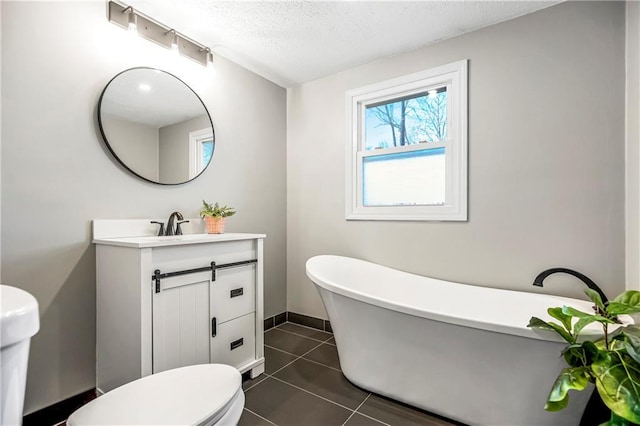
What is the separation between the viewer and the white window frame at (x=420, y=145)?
2117 millimetres

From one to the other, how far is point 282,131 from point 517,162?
202 centimetres

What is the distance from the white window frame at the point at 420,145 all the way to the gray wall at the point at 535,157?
6 cm

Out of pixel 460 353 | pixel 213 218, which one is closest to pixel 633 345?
pixel 460 353

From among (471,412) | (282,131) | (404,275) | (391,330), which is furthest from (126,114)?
(471,412)

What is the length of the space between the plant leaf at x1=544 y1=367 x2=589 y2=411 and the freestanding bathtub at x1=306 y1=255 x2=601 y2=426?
163 mm

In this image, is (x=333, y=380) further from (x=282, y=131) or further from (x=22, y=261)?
(x=282, y=131)

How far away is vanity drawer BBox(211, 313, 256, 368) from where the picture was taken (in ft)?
5.63

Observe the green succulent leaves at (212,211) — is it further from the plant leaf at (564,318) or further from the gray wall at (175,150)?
the plant leaf at (564,318)

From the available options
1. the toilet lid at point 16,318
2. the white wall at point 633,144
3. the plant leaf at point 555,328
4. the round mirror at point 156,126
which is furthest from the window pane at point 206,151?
the white wall at point 633,144

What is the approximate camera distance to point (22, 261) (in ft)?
4.53

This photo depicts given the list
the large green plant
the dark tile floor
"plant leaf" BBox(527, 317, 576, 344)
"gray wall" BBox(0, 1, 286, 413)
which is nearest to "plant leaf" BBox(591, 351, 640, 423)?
the large green plant

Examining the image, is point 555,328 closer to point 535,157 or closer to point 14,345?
point 535,157

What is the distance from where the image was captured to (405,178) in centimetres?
245

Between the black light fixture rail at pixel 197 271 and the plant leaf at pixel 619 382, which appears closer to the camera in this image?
the plant leaf at pixel 619 382
